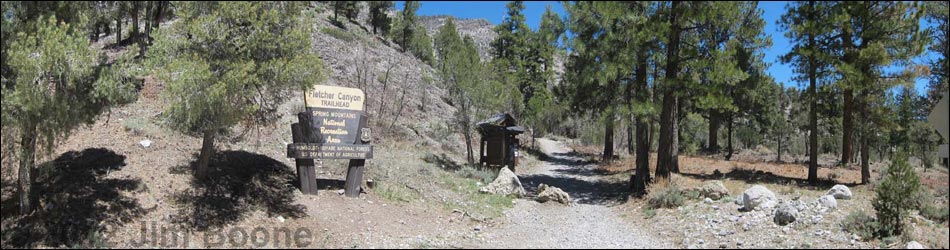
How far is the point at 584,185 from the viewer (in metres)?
18.5

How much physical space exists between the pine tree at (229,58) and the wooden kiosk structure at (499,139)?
11.5 m

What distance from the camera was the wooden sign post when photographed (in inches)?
440

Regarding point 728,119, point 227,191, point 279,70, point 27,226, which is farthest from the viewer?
point 728,119

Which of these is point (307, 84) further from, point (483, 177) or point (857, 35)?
point (857, 35)

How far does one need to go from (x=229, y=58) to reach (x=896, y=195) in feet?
36.6

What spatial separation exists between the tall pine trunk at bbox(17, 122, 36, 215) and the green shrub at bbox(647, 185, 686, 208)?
11650mm

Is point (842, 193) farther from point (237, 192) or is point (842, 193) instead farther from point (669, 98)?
point (237, 192)

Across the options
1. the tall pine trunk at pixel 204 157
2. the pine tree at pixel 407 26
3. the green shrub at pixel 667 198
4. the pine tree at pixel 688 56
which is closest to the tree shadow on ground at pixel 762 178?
the pine tree at pixel 688 56

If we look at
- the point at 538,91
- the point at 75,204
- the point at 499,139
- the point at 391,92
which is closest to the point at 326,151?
the point at 75,204

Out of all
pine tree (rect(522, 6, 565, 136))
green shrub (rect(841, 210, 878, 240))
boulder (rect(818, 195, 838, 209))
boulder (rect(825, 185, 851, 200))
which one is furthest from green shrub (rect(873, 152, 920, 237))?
pine tree (rect(522, 6, 565, 136))

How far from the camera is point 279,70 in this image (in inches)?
378

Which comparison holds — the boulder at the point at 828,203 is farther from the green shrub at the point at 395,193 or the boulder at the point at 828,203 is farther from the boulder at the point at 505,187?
the green shrub at the point at 395,193

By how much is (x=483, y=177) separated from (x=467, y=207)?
467cm

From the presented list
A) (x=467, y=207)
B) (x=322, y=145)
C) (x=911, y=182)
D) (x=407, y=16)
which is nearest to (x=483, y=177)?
(x=467, y=207)
